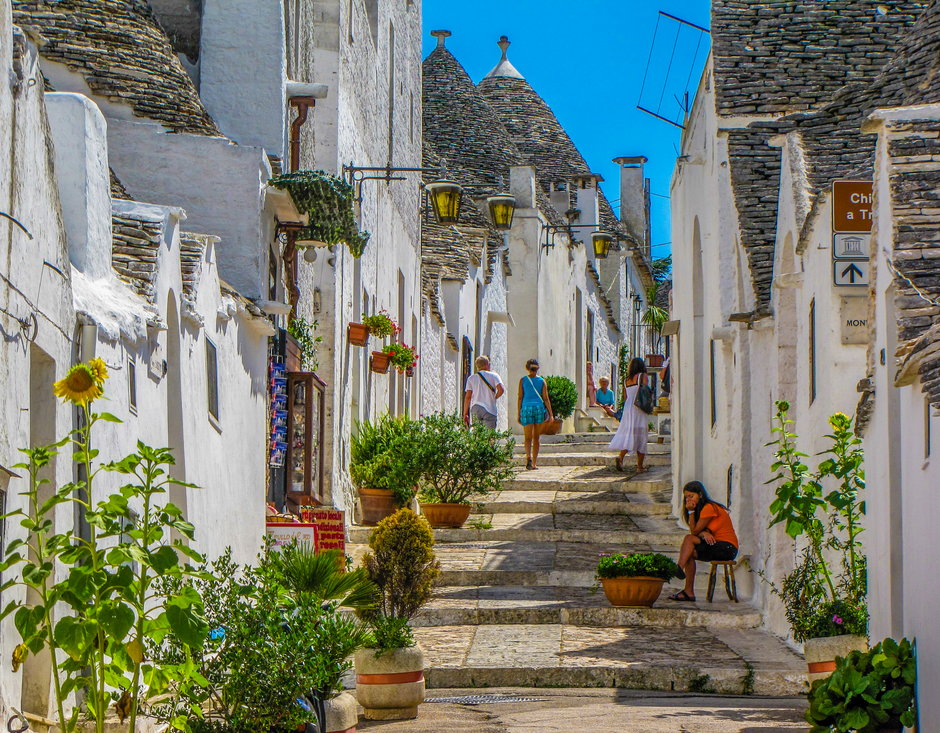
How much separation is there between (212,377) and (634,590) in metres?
4.65

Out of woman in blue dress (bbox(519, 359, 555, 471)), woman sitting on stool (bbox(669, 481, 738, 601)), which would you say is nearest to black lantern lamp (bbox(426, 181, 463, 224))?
woman in blue dress (bbox(519, 359, 555, 471))

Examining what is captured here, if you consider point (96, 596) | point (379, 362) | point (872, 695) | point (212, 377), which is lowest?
point (872, 695)

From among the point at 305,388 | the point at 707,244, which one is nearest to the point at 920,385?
the point at 305,388

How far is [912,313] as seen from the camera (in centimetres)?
874

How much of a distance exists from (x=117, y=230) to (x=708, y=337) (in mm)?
10854

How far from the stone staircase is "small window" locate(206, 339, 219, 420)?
261 cm

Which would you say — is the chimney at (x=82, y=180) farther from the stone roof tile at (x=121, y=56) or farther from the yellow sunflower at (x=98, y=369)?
the stone roof tile at (x=121, y=56)

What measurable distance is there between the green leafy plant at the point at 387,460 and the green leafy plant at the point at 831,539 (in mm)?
6678

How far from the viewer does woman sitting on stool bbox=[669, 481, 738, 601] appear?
14.5 m

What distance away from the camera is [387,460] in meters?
18.0

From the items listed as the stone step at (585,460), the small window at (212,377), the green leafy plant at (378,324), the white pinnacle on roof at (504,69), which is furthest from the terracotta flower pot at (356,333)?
the white pinnacle on roof at (504,69)

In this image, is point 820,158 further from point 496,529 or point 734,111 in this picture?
point 496,529

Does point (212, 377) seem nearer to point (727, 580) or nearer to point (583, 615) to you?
point (583, 615)

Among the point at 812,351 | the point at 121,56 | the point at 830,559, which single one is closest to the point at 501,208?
the point at 121,56
